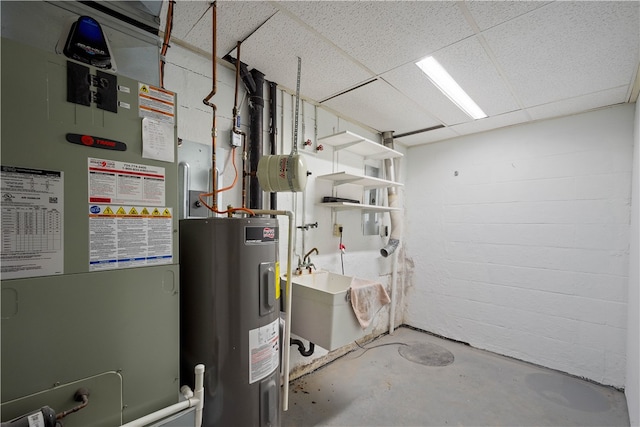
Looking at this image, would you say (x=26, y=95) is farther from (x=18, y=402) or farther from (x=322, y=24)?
(x=322, y=24)

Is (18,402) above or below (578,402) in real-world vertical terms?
above

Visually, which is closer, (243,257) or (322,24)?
(243,257)

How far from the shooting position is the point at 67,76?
2.68ft

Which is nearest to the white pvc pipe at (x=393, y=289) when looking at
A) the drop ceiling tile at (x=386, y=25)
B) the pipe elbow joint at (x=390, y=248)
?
the pipe elbow joint at (x=390, y=248)

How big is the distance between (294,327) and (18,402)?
151 cm

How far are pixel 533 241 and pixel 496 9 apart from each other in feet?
7.69

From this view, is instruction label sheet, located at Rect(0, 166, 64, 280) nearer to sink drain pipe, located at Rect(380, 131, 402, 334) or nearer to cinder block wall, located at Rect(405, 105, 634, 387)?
sink drain pipe, located at Rect(380, 131, 402, 334)

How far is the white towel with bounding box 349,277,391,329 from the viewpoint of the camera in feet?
6.21

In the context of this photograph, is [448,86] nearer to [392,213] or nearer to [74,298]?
[392,213]

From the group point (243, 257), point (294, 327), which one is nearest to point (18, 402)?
point (243, 257)

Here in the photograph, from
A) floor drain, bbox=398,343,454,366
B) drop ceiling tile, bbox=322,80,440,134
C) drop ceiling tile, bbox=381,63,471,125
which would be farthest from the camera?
floor drain, bbox=398,343,454,366

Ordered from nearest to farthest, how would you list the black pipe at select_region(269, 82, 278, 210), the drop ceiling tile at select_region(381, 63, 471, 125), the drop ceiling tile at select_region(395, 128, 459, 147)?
1. the drop ceiling tile at select_region(381, 63, 471, 125)
2. the black pipe at select_region(269, 82, 278, 210)
3. the drop ceiling tile at select_region(395, 128, 459, 147)

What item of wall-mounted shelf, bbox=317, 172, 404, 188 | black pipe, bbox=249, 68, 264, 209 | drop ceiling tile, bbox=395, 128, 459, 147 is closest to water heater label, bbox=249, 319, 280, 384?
black pipe, bbox=249, 68, 264, 209

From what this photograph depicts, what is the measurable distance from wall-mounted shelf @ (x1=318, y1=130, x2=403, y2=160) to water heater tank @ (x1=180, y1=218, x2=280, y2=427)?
1.52 m
